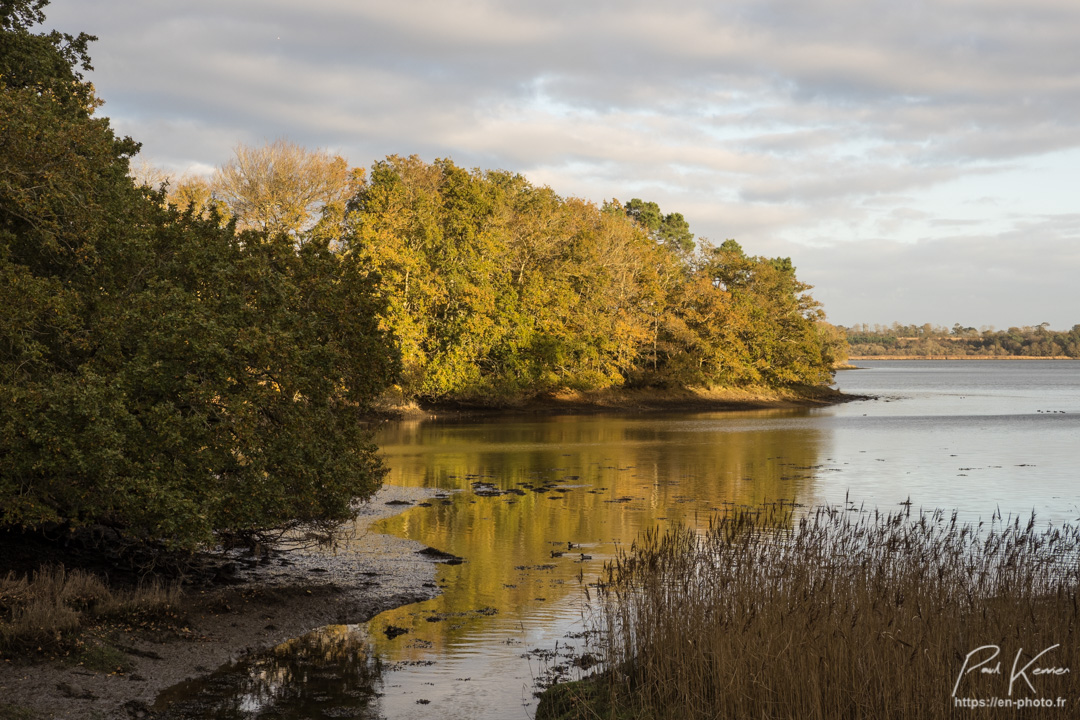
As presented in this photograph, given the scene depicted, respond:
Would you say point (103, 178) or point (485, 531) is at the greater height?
point (103, 178)

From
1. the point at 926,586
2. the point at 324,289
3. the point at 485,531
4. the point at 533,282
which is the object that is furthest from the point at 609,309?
the point at 926,586

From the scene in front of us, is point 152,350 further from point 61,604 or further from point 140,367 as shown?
point 61,604

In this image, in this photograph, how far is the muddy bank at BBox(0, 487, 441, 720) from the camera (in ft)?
35.1

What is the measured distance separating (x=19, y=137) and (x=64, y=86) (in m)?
6.45

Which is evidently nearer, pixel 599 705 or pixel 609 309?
pixel 599 705

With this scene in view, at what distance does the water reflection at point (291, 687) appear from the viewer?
1117 cm

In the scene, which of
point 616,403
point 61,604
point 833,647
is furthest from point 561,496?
point 616,403

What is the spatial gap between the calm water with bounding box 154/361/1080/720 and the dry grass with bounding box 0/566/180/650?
7.01ft

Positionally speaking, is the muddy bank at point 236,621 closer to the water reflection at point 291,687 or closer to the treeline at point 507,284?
the water reflection at point 291,687

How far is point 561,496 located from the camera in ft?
96.9

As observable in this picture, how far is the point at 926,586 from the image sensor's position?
12.2 metres

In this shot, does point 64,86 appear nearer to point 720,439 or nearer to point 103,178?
point 103,178
